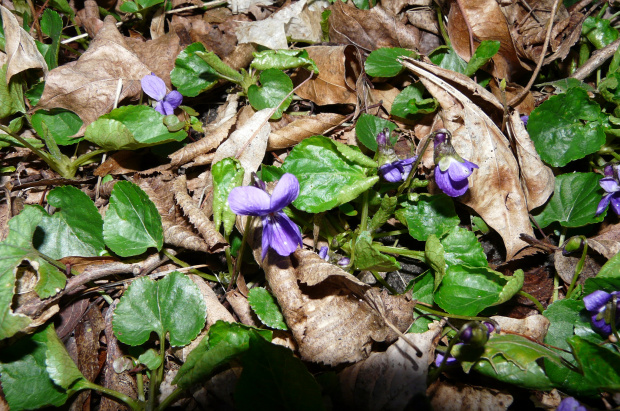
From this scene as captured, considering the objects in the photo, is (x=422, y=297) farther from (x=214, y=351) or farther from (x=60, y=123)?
(x=60, y=123)

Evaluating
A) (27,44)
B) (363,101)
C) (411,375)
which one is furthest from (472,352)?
(27,44)

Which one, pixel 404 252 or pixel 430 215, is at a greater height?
pixel 430 215

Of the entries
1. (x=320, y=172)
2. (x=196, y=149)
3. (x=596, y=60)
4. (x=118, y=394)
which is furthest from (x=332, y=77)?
(x=118, y=394)

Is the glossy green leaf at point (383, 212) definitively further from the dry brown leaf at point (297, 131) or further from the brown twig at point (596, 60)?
the brown twig at point (596, 60)

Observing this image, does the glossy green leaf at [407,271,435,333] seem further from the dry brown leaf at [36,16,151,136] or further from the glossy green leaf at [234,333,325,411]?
the dry brown leaf at [36,16,151,136]

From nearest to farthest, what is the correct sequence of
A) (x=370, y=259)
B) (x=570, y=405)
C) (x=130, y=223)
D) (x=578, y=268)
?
(x=570, y=405), (x=370, y=259), (x=578, y=268), (x=130, y=223)

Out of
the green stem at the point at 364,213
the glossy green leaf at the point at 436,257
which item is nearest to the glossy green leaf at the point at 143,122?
the green stem at the point at 364,213
